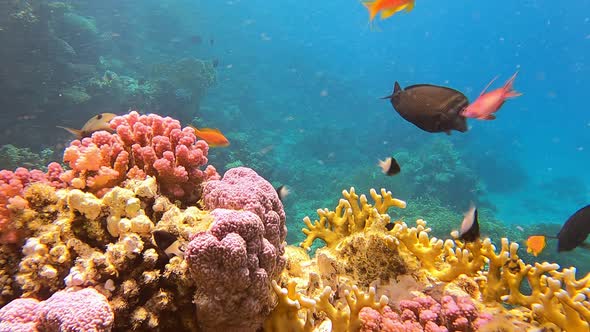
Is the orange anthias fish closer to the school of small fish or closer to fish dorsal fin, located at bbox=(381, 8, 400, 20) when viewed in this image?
fish dorsal fin, located at bbox=(381, 8, 400, 20)

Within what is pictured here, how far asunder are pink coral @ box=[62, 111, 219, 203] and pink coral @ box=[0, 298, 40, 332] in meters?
0.94

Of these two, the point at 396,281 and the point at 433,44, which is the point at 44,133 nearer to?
the point at 396,281

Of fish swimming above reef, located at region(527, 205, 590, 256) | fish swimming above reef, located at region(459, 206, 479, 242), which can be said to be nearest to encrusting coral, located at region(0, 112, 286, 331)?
fish swimming above reef, located at region(459, 206, 479, 242)

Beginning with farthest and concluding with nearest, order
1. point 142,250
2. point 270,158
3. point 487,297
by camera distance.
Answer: point 270,158
point 487,297
point 142,250

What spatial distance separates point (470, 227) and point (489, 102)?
104cm

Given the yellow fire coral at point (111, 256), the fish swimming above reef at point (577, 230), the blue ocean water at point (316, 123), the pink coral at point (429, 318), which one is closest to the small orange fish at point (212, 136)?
the yellow fire coral at point (111, 256)

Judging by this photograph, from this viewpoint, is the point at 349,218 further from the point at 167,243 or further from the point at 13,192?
the point at 13,192

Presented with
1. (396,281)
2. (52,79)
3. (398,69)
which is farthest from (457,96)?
(398,69)

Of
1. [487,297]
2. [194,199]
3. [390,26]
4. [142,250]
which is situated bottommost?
[142,250]

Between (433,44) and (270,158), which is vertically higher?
(433,44)

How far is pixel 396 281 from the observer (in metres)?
2.73

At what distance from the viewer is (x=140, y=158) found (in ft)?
9.07

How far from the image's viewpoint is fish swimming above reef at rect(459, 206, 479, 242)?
8.07 ft

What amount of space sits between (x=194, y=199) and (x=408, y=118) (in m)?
2.06
